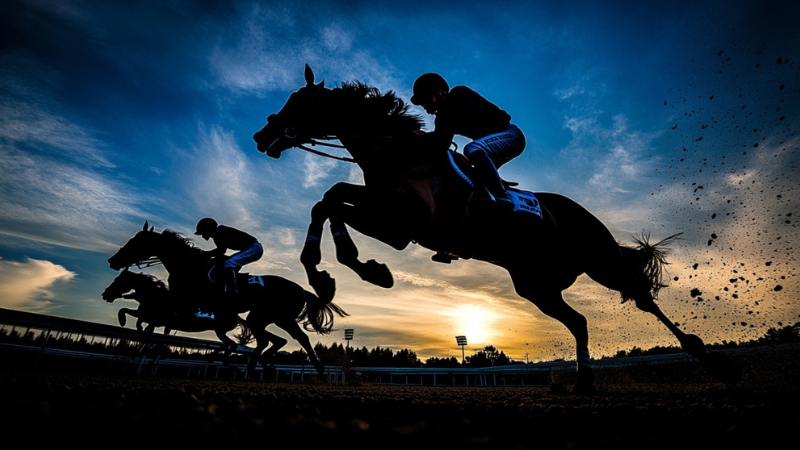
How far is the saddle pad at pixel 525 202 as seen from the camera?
12.7 ft

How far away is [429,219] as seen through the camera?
127 inches

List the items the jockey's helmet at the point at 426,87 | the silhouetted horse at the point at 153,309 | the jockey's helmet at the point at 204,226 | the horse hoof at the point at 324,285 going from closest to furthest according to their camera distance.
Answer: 1. the horse hoof at the point at 324,285
2. the jockey's helmet at the point at 426,87
3. the jockey's helmet at the point at 204,226
4. the silhouetted horse at the point at 153,309

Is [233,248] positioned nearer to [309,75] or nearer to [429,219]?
[309,75]

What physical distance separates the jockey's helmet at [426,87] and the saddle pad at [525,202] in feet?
4.74

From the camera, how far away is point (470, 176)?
3730mm

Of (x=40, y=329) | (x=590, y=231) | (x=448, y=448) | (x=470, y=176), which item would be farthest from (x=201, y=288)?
(x=448, y=448)

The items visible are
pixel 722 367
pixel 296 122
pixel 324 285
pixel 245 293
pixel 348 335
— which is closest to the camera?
pixel 324 285

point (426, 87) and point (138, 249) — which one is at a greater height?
point (426, 87)

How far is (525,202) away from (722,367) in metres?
2.74

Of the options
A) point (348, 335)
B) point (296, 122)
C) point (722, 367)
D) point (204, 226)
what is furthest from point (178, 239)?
point (348, 335)

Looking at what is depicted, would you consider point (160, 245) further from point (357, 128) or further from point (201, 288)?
point (357, 128)

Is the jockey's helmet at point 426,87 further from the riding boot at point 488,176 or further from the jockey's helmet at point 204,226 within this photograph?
the jockey's helmet at point 204,226

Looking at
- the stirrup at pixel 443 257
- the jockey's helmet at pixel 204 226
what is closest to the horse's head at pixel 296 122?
the stirrup at pixel 443 257

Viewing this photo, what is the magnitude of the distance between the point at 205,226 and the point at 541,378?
22380mm
